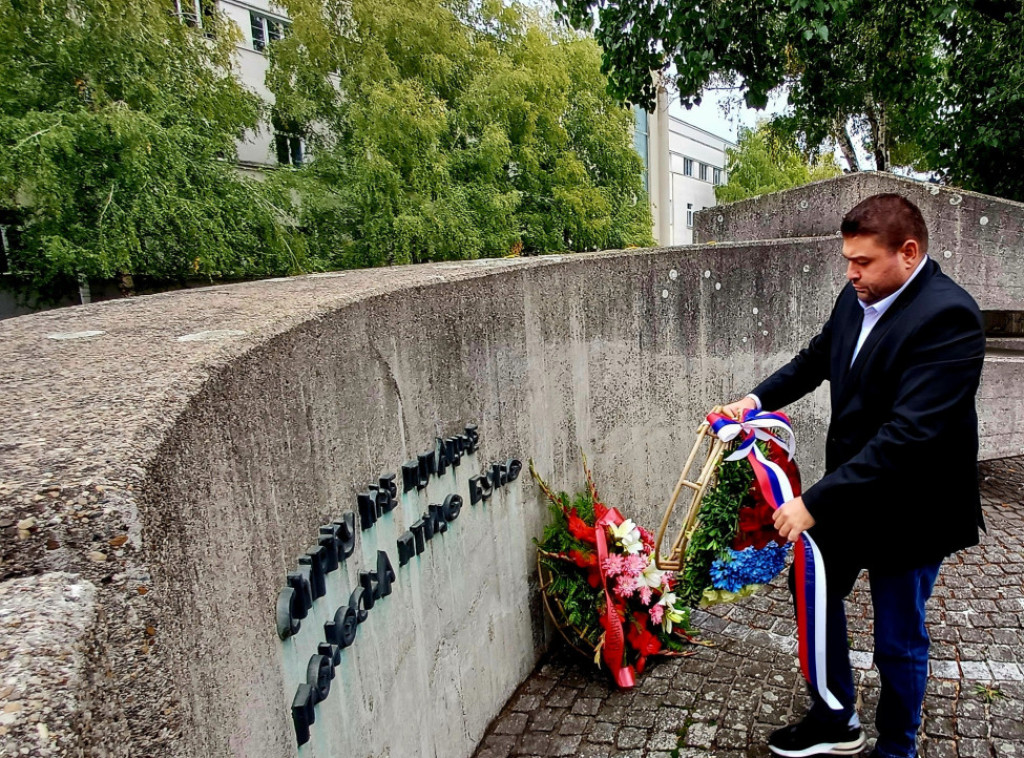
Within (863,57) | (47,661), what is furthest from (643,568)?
(863,57)

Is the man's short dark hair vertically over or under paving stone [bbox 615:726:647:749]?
over

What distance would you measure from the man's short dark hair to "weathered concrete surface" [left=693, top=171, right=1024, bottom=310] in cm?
325

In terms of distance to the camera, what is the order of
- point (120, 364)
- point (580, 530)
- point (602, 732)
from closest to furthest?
point (120, 364) < point (602, 732) < point (580, 530)

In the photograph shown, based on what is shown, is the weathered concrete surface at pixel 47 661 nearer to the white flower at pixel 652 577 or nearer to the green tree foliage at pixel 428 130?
the white flower at pixel 652 577

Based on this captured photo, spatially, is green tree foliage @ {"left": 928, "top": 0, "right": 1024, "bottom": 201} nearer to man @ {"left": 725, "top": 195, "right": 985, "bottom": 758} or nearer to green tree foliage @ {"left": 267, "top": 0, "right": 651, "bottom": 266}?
man @ {"left": 725, "top": 195, "right": 985, "bottom": 758}

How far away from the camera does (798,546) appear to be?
101 inches

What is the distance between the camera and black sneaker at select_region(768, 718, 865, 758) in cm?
271

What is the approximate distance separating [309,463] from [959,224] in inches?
212

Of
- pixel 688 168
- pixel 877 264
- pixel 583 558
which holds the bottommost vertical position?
pixel 583 558

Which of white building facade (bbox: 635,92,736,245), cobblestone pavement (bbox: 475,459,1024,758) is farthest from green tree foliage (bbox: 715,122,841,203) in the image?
cobblestone pavement (bbox: 475,459,1024,758)

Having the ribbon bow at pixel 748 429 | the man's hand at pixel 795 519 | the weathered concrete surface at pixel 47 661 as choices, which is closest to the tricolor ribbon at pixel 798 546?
the ribbon bow at pixel 748 429

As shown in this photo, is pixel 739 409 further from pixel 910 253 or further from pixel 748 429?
pixel 910 253

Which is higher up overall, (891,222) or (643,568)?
(891,222)

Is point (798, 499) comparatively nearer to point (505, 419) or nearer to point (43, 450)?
point (505, 419)
